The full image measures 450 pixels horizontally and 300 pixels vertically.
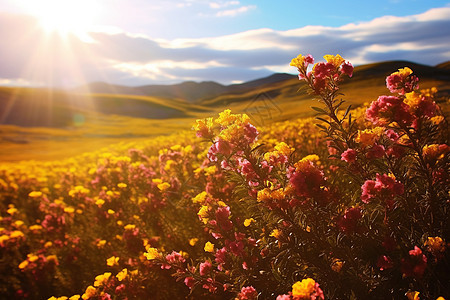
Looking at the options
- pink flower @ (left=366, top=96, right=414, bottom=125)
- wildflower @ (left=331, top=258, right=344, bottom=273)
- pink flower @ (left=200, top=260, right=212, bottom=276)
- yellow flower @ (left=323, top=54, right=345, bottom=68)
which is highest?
yellow flower @ (left=323, top=54, right=345, bottom=68)

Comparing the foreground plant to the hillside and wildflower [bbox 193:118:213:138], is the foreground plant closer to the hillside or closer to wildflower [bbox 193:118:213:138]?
wildflower [bbox 193:118:213:138]

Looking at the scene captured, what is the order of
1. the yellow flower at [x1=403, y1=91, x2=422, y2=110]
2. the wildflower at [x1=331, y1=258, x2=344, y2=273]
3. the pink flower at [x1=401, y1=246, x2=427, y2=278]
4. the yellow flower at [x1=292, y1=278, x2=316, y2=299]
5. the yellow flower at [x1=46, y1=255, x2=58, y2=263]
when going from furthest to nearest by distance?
1. the yellow flower at [x1=46, y1=255, x2=58, y2=263]
2. the wildflower at [x1=331, y1=258, x2=344, y2=273]
3. the yellow flower at [x1=403, y1=91, x2=422, y2=110]
4. the pink flower at [x1=401, y1=246, x2=427, y2=278]
5. the yellow flower at [x1=292, y1=278, x2=316, y2=299]

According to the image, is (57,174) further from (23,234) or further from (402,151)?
(402,151)

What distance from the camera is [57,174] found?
9.70 m

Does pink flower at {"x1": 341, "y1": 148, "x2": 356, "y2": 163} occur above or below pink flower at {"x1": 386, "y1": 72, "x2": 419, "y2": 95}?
below

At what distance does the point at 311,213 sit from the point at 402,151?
970mm

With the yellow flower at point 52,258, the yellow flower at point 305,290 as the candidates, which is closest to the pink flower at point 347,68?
the yellow flower at point 305,290

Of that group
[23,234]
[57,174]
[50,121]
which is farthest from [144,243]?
[50,121]

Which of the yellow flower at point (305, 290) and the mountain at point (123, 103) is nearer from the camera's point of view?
the yellow flower at point (305, 290)

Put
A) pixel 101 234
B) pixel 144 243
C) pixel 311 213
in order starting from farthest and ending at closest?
pixel 101 234
pixel 144 243
pixel 311 213

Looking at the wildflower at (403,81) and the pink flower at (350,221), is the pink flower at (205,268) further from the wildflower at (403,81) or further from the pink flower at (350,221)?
the wildflower at (403,81)

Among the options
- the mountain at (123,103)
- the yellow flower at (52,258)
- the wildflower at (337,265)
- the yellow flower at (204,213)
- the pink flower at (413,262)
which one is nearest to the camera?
the pink flower at (413,262)

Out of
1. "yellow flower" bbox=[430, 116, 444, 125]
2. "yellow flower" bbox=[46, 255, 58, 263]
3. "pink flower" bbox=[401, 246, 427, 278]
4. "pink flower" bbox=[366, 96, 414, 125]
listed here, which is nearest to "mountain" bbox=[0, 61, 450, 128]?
"yellow flower" bbox=[46, 255, 58, 263]

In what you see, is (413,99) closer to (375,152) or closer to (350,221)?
(375,152)
